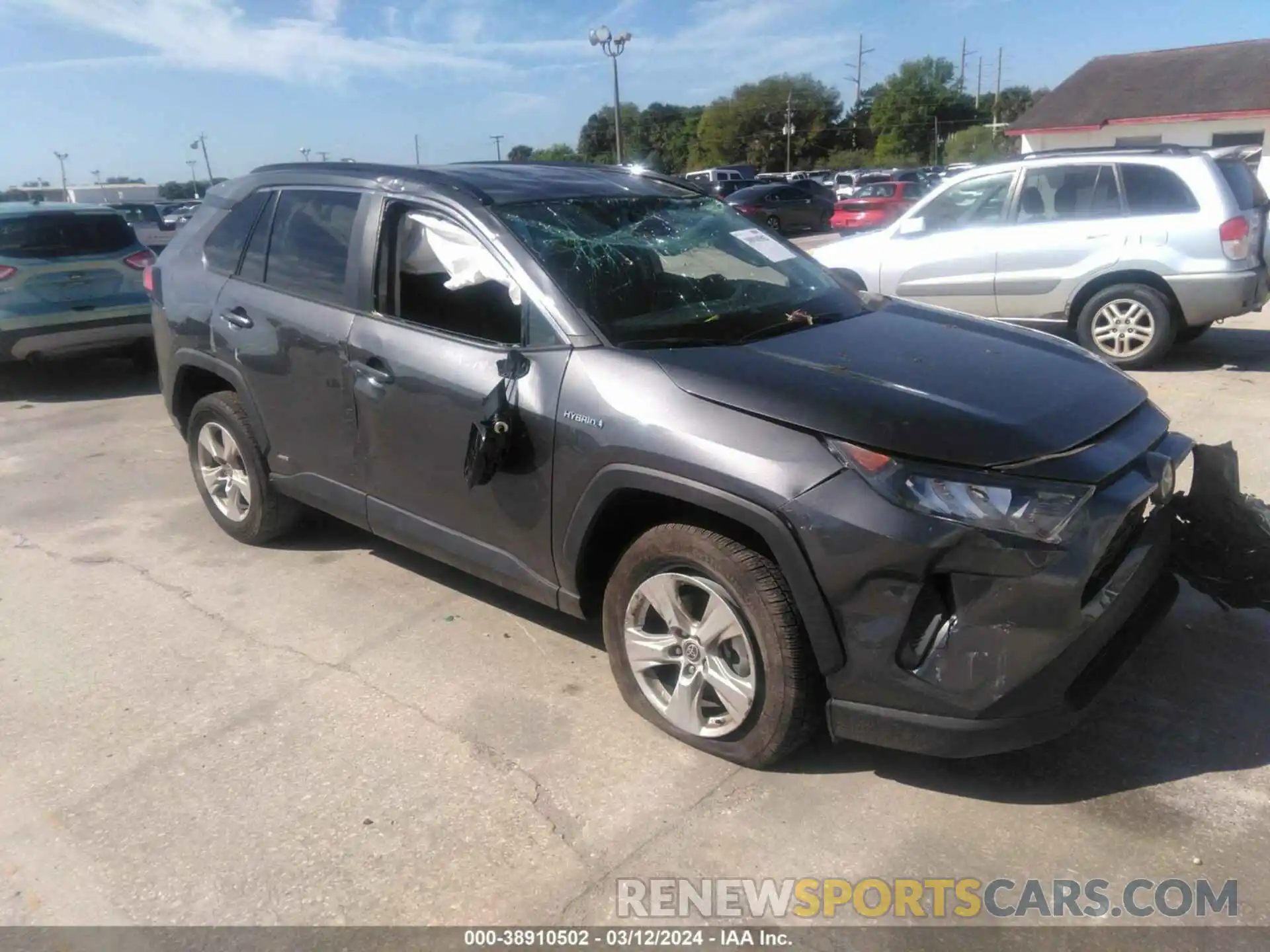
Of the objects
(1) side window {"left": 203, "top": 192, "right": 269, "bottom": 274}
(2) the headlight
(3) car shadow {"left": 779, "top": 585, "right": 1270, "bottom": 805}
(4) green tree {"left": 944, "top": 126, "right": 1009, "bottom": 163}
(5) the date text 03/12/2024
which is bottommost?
(5) the date text 03/12/2024

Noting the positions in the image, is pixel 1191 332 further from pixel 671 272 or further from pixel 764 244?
pixel 671 272

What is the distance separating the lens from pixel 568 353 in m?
3.28

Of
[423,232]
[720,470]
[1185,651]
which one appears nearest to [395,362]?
[423,232]

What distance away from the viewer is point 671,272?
3758mm

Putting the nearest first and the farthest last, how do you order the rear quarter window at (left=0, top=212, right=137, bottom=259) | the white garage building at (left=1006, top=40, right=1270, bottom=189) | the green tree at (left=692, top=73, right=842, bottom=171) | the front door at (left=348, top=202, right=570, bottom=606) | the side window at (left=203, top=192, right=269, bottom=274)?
the front door at (left=348, top=202, right=570, bottom=606) < the side window at (left=203, top=192, right=269, bottom=274) < the rear quarter window at (left=0, top=212, right=137, bottom=259) < the white garage building at (left=1006, top=40, right=1270, bottom=189) < the green tree at (left=692, top=73, right=842, bottom=171)

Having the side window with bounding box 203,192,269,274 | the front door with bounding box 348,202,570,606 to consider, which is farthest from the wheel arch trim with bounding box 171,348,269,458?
the front door with bounding box 348,202,570,606

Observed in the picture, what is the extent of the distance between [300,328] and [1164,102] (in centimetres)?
3523

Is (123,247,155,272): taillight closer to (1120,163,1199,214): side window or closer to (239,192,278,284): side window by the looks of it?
(239,192,278,284): side window

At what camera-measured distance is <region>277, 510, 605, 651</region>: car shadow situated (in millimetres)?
4070

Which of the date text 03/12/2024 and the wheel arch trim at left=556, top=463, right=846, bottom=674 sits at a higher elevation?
the wheel arch trim at left=556, top=463, right=846, bottom=674

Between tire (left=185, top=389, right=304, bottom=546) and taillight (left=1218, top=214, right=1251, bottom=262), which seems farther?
taillight (left=1218, top=214, right=1251, bottom=262)

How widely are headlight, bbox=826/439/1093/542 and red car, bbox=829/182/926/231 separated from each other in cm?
2073

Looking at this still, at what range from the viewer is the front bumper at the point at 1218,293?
7.48 m

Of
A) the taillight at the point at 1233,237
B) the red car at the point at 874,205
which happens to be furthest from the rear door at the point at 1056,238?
the red car at the point at 874,205
